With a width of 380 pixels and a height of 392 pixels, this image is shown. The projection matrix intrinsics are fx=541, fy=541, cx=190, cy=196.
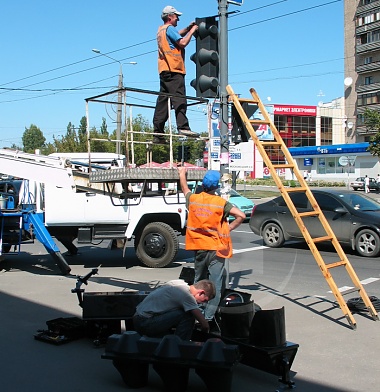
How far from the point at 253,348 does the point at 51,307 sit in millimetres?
4047

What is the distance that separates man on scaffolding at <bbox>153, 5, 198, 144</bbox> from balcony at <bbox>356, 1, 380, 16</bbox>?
67383mm

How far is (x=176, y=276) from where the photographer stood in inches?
420

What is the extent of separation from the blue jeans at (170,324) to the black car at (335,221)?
8470 millimetres

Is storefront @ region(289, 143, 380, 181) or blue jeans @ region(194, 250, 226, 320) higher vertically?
storefront @ region(289, 143, 380, 181)

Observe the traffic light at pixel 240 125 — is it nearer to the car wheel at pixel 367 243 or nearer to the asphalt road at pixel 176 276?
the asphalt road at pixel 176 276

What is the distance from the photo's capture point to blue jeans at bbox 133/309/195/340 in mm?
5180

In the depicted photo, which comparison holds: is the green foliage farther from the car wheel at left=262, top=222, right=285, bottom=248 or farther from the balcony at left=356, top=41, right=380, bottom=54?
the balcony at left=356, top=41, right=380, bottom=54

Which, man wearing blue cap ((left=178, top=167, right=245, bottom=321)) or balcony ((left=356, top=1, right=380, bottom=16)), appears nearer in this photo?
man wearing blue cap ((left=178, top=167, right=245, bottom=321))

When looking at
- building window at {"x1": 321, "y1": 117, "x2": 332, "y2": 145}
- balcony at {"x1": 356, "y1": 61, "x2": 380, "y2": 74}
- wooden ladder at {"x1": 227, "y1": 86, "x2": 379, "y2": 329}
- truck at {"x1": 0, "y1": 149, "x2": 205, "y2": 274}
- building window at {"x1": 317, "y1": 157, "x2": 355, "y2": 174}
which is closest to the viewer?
wooden ladder at {"x1": 227, "y1": 86, "x2": 379, "y2": 329}

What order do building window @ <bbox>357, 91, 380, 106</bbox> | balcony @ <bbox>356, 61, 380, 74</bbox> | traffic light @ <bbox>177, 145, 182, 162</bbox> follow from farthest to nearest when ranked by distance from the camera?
building window @ <bbox>357, 91, 380, 106</bbox>, balcony @ <bbox>356, 61, 380, 74</bbox>, traffic light @ <bbox>177, 145, 182, 162</bbox>

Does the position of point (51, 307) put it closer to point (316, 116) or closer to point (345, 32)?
point (345, 32)

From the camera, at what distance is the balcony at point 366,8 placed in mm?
68062

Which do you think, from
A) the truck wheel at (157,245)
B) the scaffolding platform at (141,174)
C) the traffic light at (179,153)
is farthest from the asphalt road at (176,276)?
the traffic light at (179,153)

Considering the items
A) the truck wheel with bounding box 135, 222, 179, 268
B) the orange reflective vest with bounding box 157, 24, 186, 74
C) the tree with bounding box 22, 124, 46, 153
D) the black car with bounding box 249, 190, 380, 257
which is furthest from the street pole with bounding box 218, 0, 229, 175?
the tree with bounding box 22, 124, 46, 153
